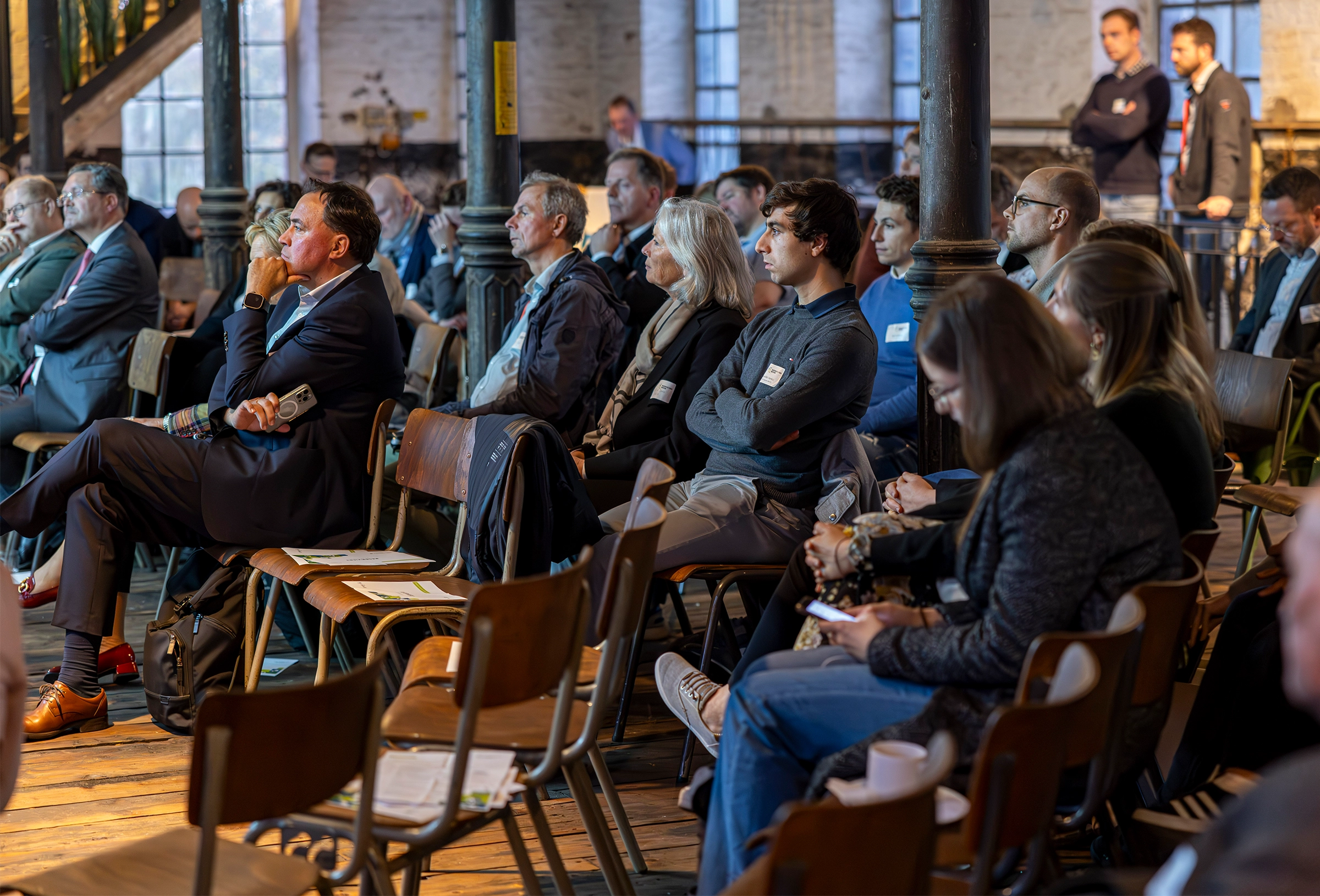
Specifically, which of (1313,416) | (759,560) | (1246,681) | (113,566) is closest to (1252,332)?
(1313,416)

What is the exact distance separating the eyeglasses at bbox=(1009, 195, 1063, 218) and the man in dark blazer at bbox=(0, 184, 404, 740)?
1.71 metres

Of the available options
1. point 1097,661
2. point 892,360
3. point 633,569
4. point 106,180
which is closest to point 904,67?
point 106,180

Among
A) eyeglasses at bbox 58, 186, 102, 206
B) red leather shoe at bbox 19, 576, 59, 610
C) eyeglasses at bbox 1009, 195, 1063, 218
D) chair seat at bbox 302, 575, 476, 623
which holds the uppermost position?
eyeglasses at bbox 58, 186, 102, 206

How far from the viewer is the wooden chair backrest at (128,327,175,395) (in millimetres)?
5070

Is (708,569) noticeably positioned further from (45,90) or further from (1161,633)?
(45,90)

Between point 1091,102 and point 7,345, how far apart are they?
592 cm

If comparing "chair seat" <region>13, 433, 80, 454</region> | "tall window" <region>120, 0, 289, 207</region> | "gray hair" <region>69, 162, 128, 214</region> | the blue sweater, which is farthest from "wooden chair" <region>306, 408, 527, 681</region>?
"tall window" <region>120, 0, 289, 207</region>

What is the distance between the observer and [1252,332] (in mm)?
5543

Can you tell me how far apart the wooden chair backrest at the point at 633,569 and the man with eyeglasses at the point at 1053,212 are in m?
1.63

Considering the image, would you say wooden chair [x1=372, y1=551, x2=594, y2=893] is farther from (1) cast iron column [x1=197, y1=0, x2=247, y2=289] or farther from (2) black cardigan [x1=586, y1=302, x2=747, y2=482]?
(1) cast iron column [x1=197, y1=0, x2=247, y2=289]

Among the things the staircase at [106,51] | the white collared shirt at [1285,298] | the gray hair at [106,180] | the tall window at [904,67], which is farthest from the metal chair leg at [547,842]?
the staircase at [106,51]

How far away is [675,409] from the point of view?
4074 mm

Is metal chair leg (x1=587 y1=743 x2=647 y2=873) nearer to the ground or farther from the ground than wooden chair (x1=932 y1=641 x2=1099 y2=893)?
nearer to the ground

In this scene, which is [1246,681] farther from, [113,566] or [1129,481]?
[113,566]
